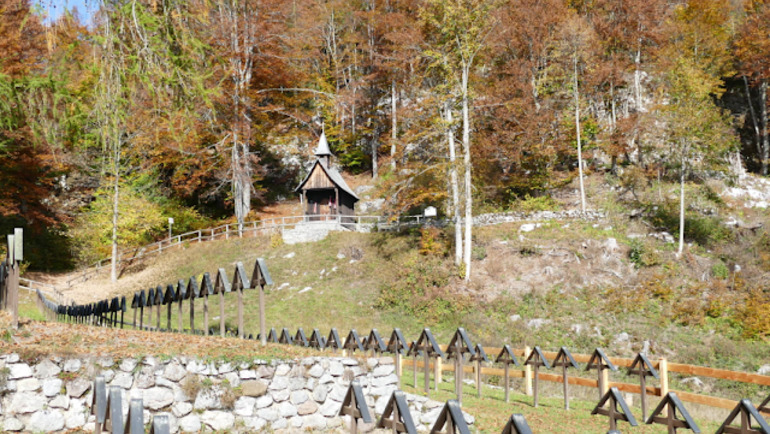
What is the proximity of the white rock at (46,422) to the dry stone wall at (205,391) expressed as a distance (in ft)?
0.04

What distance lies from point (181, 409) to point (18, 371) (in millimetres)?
2117

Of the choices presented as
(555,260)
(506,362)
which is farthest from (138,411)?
(555,260)

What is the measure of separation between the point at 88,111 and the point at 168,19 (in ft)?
4.86

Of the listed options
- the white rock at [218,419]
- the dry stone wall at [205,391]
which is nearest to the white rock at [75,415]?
the dry stone wall at [205,391]

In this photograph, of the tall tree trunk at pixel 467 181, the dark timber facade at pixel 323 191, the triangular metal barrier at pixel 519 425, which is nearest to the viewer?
the triangular metal barrier at pixel 519 425

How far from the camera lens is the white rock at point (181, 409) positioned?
24.5ft

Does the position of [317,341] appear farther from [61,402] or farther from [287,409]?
[61,402]

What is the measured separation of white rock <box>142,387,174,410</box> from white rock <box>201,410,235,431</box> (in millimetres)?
538

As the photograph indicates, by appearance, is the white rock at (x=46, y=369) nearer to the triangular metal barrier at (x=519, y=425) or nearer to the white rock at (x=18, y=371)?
the white rock at (x=18, y=371)

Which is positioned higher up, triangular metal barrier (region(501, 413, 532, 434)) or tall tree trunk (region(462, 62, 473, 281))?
tall tree trunk (region(462, 62, 473, 281))

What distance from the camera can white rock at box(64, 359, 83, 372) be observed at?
7.13 m

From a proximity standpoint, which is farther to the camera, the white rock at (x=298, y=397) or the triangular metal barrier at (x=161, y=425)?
the white rock at (x=298, y=397)

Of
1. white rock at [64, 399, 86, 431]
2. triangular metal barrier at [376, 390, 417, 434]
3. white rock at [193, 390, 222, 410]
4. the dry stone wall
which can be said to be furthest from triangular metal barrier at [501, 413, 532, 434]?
white rock at [64, 399, 86, 431]

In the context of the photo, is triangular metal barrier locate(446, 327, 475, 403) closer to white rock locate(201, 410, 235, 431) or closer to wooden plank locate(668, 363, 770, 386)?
white rock locate(201, 410, 235, 431)
